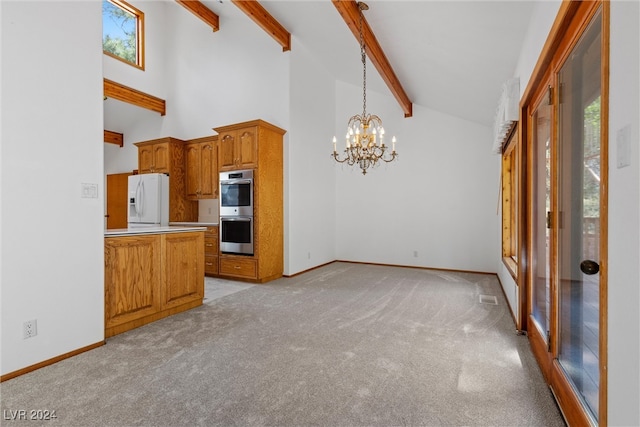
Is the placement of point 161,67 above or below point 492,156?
above

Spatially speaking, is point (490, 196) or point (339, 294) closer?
point (339, 294)

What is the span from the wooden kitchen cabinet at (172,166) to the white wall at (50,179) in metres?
3.32

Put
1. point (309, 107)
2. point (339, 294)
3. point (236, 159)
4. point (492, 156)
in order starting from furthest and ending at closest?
point (309, 107)
point (492, 156)
point (236, 159)
point (339, 294)

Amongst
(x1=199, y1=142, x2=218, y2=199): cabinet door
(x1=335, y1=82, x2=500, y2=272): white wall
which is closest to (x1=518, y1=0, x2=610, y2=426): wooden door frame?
(x1=335, y1=82, x2=500, y2=272): white wall

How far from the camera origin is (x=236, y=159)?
16.1 ft

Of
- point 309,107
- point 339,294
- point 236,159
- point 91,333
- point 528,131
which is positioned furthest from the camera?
point 309,107

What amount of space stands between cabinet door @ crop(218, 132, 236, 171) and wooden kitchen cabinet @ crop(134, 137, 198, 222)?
126cm

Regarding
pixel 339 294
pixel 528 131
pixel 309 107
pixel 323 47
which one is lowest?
pixel 339 294

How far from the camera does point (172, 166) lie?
5.72m

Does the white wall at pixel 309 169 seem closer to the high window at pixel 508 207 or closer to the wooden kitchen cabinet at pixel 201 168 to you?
the wooden kitchen cabinet at pixel 201 168

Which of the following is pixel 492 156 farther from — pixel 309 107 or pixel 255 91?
pixel 255 91

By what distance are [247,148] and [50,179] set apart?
2.80 m
